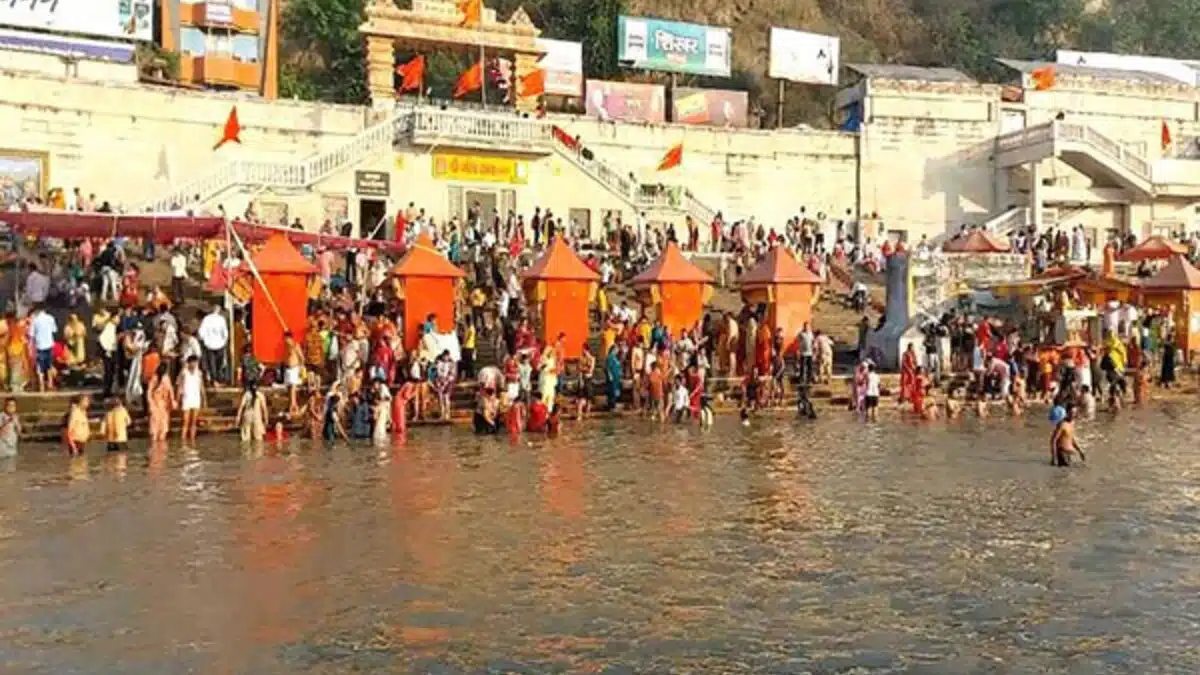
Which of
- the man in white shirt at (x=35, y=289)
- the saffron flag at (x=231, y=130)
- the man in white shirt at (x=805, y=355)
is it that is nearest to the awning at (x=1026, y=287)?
the man in white shirt at (x=805, y=355)

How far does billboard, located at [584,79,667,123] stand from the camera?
136ft

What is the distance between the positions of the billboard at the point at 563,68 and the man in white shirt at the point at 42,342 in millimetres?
24499

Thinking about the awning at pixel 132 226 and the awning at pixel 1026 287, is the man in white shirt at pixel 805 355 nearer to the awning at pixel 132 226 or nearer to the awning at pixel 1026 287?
the awning at pixel 1026 287

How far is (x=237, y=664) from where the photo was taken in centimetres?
776

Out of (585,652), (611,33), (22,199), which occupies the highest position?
(611,33)

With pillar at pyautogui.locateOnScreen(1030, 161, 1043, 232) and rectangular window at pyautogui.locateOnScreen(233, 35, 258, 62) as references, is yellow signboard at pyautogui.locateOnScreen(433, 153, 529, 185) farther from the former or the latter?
pillar at pyautogui.locateOnScreen(1030, 161, 1043, 232)

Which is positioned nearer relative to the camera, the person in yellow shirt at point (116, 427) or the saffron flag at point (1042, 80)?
the person in yellow shirt at point (116, 427)

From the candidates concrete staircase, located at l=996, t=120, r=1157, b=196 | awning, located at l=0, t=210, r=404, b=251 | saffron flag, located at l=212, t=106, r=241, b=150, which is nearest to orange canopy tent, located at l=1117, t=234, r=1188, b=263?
concrete staircase, located at l=996, t=120, r=1157, b=196

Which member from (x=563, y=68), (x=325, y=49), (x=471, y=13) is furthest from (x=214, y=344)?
(x=325, y=49)

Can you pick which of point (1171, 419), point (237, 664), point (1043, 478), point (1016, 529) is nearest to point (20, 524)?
point (237, 664)

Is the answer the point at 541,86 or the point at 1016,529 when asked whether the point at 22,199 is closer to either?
the point at 541,86

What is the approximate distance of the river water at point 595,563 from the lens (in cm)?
814

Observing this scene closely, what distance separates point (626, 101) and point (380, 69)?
910 cm

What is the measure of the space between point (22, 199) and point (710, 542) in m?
23.6
